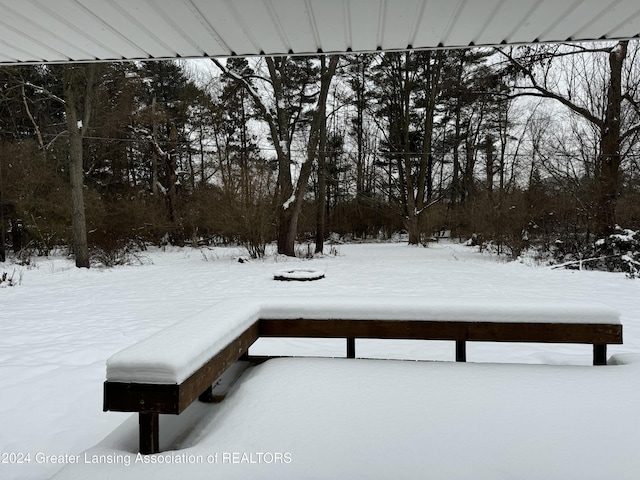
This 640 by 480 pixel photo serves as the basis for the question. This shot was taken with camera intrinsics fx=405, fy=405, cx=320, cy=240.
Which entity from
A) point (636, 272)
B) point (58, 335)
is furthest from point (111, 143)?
point (636, 272)

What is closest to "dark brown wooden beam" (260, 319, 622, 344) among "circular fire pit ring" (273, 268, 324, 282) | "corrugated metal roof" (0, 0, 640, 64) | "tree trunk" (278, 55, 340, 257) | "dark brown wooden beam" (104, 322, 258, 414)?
"dark brown wooden beam" (104, 322, 258, 414)

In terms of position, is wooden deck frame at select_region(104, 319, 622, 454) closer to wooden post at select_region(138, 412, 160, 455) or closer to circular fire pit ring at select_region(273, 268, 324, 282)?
wooden post at select_region(138, 412, 160, 455)

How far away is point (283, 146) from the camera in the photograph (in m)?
14.7

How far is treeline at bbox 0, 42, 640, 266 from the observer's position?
40.5 feet

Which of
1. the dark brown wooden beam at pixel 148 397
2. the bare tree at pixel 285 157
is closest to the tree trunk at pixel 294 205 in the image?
the bare tree at pixel 285 157

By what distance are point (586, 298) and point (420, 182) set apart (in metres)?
17.5

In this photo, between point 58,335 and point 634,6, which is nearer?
point 634,6

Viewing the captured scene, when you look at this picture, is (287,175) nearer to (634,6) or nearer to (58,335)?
(58,335)

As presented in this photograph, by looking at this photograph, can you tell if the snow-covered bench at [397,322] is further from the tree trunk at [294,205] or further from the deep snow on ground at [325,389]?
the tree trunk at [294,205]

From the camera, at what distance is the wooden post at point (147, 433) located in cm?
149

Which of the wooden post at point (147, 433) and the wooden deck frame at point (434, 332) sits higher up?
the wooden deck frame at point (434, 332)

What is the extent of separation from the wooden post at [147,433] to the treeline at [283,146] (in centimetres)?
1210

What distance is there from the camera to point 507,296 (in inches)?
275

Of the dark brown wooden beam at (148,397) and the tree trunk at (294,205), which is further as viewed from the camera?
the tree trunk at (294,205)
